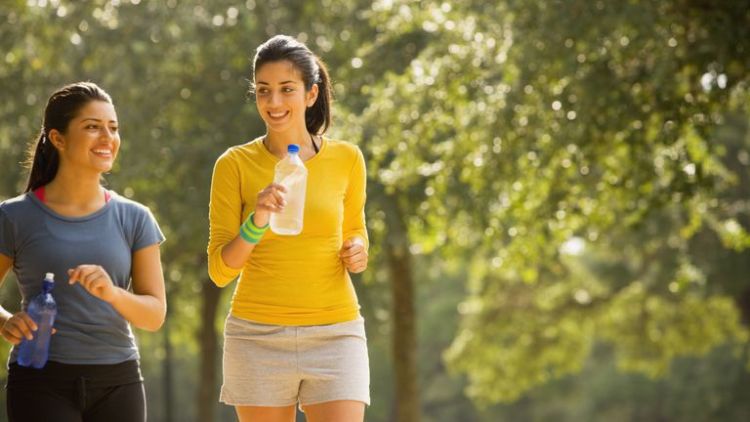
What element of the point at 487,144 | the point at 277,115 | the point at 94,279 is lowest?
the point at 94,279

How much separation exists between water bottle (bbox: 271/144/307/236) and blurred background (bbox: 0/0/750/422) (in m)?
5.70

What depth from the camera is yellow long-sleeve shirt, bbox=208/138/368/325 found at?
437 centimetres

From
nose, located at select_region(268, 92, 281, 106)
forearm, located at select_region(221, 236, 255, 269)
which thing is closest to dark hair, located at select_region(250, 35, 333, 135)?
nose, located at select_region(268, 92, 281, 106)

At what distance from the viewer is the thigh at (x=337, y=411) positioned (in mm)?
4387

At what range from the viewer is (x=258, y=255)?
438 cm

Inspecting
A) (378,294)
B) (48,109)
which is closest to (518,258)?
(378,294)

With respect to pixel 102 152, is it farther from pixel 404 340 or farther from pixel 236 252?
pixel 404 340

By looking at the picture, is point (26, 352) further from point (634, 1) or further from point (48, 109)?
point (634, 1)

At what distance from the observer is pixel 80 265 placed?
4012mm

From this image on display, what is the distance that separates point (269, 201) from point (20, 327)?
2.80 feet

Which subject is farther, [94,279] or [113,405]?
[113,405]

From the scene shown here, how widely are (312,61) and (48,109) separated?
0.91 meters

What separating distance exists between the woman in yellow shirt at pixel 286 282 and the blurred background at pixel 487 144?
5.57 m

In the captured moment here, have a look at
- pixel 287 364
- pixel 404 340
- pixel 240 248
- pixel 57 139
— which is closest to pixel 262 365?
pixel 287 364
